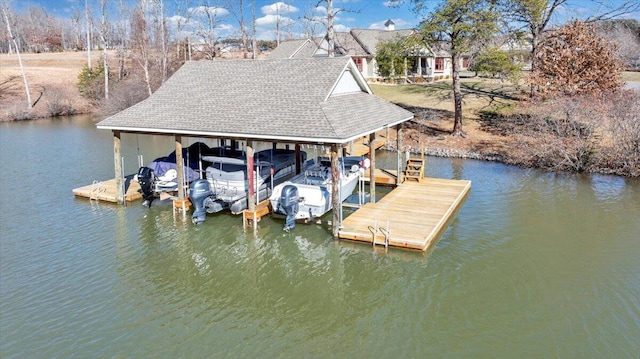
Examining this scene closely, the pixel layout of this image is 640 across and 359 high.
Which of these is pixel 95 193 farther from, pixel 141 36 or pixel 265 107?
pixel 141 36

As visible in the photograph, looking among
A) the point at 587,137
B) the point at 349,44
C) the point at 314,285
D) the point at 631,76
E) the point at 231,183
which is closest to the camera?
the point at 314,285

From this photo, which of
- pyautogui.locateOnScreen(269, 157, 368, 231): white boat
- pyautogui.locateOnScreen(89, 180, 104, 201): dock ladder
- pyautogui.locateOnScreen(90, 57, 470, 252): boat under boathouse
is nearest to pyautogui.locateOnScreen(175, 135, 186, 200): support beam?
pyautogui.locateOnScreen(90, 57, 470, 252): boat under boathouse

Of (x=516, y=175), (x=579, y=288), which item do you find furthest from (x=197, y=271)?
(x=516, y=175)

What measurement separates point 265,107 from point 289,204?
10.8ft

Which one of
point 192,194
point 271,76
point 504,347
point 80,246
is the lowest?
point 504,347

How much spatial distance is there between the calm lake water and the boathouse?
218 centimetres

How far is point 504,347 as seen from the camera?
865 centimetres

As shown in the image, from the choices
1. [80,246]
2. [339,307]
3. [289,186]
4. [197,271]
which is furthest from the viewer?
[289,186]

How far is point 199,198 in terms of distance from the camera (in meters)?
15.2

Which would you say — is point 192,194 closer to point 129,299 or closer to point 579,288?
point 129,299

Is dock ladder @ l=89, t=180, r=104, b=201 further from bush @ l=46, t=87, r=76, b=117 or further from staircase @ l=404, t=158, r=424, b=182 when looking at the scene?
bush @ l=46, t=87, r=76, b=117

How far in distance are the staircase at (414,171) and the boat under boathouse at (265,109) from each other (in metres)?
1.94

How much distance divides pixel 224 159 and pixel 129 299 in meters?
7.12

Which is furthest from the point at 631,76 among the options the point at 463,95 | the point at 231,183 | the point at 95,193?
the point at 95,193
